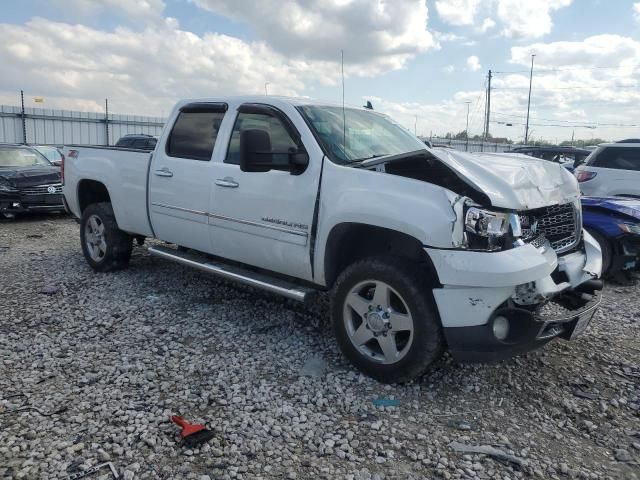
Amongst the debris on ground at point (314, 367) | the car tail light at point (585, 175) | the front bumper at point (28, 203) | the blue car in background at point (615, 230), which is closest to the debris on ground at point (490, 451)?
the debris on ground at point (314, 367)

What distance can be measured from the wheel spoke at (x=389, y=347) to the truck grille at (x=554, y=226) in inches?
43.5

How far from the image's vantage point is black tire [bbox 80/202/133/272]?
20.0 ft

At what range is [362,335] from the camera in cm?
367

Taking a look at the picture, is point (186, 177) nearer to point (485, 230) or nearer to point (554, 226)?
point (485, 230)

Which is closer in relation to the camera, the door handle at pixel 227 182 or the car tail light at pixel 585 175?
the door handle at pixel 227 182

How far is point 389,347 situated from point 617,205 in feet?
14.3

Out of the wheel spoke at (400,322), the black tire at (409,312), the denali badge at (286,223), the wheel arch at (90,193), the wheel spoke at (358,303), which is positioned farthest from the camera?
the wheel arch at (90,193)

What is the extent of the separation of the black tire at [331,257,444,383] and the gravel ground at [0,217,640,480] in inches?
6.0

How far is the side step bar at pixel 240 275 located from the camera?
4.02m

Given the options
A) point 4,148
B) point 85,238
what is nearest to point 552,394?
point 85,238

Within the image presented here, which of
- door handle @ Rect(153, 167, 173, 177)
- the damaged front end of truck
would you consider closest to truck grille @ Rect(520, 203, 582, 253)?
the damaged front end of truck

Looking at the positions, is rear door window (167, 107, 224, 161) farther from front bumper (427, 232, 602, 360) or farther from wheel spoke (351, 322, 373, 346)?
front bumper (427, 232, 602, 360)

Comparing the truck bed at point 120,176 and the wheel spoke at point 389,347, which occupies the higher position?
the truck bed at point 120,176

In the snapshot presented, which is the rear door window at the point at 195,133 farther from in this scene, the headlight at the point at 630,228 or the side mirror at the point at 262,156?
the headlight at the point at 630,228
